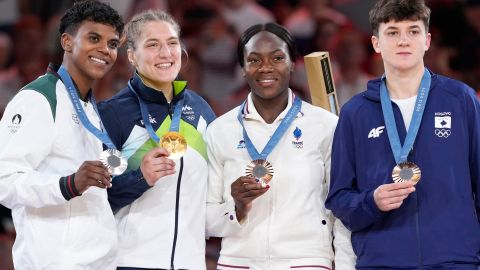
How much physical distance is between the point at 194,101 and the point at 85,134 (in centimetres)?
72

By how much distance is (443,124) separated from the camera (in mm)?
3621

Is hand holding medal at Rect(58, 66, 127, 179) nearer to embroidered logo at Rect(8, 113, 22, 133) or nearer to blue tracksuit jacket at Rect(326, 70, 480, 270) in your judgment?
embroidered logo at Rect(8, 113, 22, 133)

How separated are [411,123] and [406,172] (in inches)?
10.5

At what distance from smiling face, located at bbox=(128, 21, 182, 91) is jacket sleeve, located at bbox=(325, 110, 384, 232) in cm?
94

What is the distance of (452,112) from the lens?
143 inches

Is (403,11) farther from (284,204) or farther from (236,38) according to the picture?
(236,38)

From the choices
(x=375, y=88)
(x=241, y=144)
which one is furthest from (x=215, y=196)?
(x=375, y=88)

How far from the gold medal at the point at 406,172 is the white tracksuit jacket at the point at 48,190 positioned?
1.31 meters

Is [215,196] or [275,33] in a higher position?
[275,33]

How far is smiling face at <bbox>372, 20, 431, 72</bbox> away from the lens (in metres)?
3.70

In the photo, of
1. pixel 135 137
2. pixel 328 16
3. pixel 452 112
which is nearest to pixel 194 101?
pixel 135 137

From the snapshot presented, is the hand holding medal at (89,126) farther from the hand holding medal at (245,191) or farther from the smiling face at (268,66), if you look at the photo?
the smiling face at (268,66)

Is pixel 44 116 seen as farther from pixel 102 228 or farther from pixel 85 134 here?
pixel 102 228

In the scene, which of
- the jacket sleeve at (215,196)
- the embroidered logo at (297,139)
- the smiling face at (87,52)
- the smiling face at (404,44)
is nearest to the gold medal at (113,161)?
the smiling face at (87,52)
